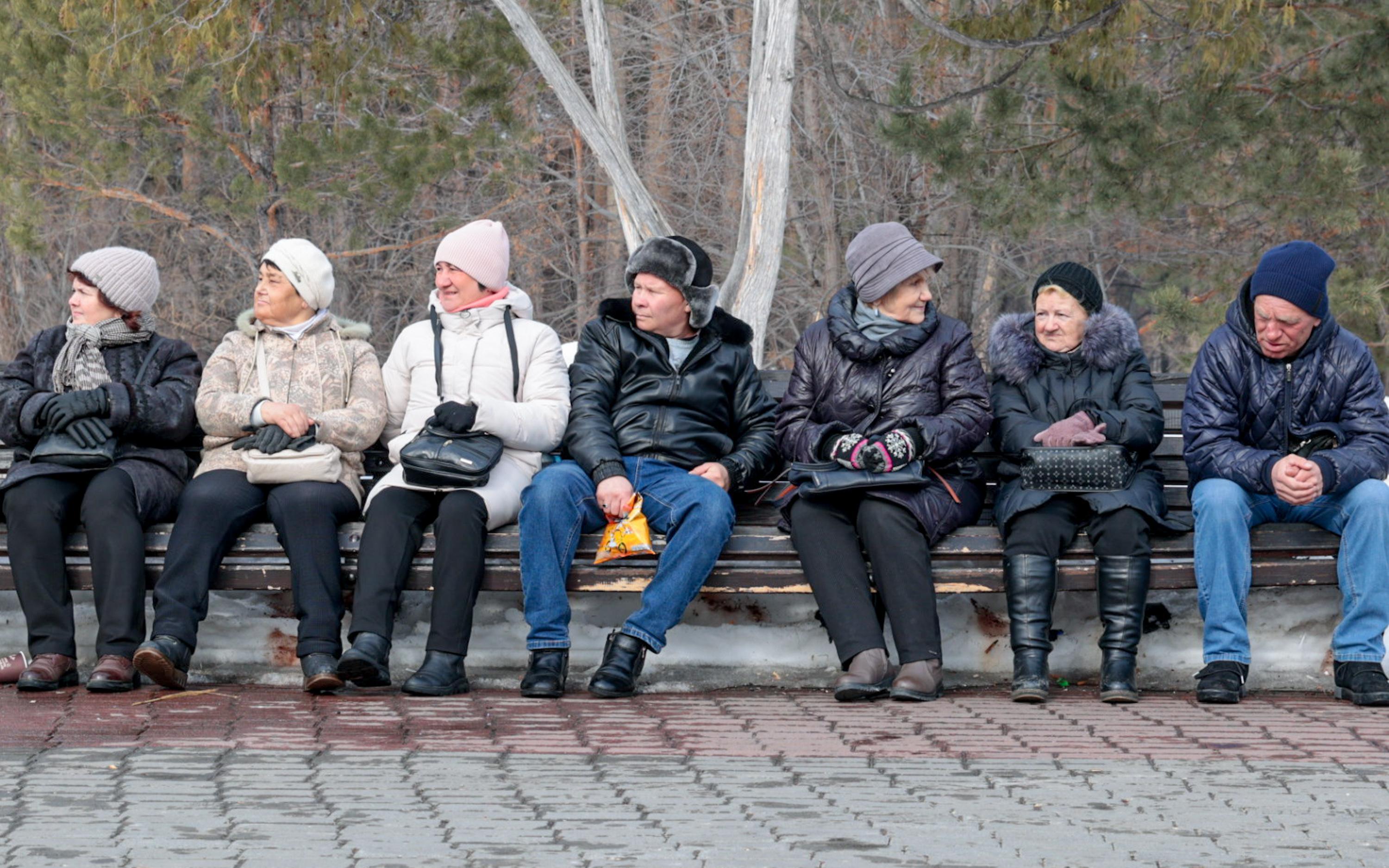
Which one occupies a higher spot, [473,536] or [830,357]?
[830,357]

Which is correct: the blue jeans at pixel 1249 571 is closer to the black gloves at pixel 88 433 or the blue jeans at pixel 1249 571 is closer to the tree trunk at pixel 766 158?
the tree trunk at pixel 766 158

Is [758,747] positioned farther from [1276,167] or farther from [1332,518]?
[1276,167]

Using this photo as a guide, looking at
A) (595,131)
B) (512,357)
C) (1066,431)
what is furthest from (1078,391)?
(595,131)

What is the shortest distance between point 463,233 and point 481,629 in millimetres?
1410

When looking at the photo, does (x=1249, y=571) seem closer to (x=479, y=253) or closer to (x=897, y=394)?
(x=897, y=394)

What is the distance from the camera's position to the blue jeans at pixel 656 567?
213 inches

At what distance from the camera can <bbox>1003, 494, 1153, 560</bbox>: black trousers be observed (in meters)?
5.40

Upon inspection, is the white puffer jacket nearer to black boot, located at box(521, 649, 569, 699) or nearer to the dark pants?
the dark pants

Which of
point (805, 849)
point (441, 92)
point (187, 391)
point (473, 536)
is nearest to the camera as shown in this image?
point (805, 849)

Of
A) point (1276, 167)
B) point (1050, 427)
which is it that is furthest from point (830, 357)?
point (1276, 167)

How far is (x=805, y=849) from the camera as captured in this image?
3.54 meters

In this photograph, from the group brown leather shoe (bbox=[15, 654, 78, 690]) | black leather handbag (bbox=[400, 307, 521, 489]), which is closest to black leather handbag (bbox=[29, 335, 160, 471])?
brown leather shoe (bbox=[15, 654, 78, 690])

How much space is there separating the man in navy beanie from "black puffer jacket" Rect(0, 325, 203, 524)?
3412mm

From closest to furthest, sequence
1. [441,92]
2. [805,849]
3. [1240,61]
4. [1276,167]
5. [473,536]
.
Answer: [805,849]
[473,536]
[1240,61]
[1276,167]
[441,92]
